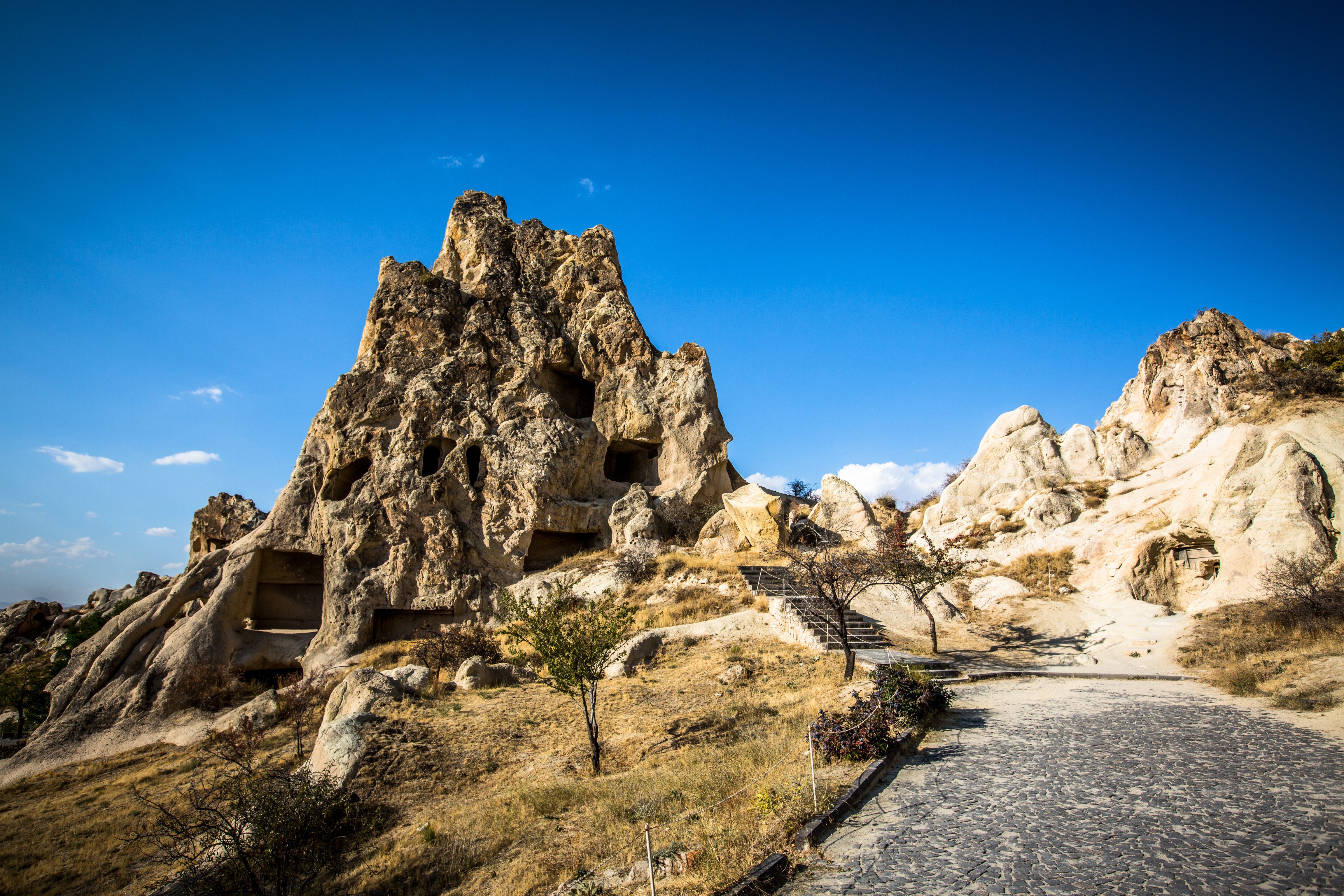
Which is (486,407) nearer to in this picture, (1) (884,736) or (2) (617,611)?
(2) (617,611)

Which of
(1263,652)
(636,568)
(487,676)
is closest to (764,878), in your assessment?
(487,676)

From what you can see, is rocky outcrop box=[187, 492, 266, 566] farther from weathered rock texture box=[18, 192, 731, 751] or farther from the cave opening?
the cave opening

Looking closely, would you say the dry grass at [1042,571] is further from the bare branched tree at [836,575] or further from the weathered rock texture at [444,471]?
the weathered rock texture at [444,471]

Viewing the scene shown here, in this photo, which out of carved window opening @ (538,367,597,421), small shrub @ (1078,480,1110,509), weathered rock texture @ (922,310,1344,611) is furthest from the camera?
carved window opening @ (538,367,597,421)

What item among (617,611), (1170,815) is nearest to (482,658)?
(617,611)

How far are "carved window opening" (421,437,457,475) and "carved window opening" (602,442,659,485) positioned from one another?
7274 mm

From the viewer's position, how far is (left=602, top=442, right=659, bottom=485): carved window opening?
31.5m

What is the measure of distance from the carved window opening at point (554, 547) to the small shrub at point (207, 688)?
11.5 metres

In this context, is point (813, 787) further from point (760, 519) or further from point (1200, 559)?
point (760, 519)

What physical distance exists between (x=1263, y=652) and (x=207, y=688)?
30203 mm

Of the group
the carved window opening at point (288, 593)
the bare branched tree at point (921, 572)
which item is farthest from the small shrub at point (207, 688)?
the bare branched tree at point (921, 572)

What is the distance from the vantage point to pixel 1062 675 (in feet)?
45.7

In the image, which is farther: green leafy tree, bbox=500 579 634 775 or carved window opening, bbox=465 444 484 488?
carved window opening, bbox=465 444 484 488

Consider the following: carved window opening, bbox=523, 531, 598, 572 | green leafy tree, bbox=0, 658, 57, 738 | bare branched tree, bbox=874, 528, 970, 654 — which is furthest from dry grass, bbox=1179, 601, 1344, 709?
green leafy tree, bbox=0, 658, 57, 738
